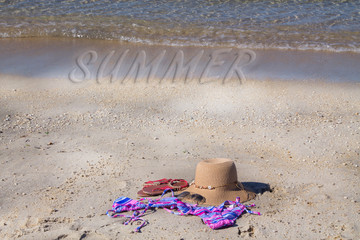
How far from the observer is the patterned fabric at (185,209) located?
4750 millimetres

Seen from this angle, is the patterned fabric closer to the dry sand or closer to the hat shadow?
the dry sand

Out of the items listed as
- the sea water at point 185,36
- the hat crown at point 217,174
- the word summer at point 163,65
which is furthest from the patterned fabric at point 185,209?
the sea water at point 185,36

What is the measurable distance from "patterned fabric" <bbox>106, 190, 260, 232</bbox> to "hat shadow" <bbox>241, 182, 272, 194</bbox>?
36 centimetres

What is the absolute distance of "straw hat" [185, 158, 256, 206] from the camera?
513cm

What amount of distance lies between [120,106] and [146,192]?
2.68 meters

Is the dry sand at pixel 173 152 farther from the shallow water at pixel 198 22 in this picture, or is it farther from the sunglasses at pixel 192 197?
the shallow water at pixel 198 22

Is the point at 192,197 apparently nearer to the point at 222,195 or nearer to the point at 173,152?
the point at 222,195

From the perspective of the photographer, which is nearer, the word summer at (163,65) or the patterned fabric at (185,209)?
the patterned fabric at (185,209)

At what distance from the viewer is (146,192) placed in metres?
5.27

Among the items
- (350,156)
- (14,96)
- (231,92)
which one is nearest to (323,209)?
(350,156)

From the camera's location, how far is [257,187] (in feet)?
18.0

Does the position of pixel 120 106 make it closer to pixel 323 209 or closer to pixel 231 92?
pixel 231 92

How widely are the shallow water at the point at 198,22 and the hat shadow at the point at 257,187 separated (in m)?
6.25

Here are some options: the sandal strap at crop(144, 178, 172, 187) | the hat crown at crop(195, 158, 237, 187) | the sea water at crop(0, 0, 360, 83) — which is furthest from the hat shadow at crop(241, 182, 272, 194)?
the sea water at crop(0, 0, 360, 83)
